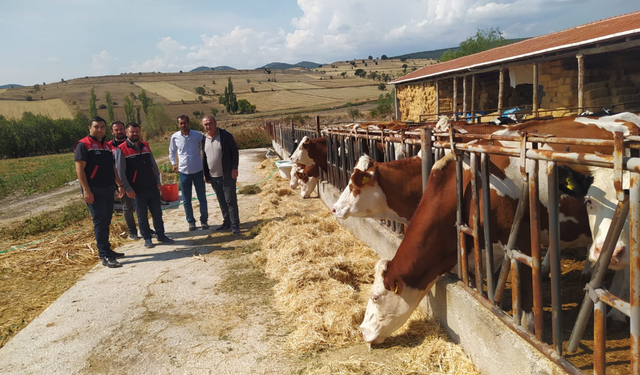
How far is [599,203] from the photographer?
2.54 metres

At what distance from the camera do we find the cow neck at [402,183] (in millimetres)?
4367

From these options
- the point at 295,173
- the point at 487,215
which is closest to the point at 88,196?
the point at 295,173

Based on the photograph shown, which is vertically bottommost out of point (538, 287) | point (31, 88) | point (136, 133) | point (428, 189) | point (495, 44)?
point (538, 287)

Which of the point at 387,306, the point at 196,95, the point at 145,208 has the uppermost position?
the point at 196,95

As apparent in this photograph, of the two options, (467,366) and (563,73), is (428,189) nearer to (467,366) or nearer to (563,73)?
(467,366)

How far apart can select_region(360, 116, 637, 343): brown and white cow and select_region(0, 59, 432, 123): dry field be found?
53862 mm

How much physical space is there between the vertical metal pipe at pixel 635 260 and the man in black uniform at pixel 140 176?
20.9 feet

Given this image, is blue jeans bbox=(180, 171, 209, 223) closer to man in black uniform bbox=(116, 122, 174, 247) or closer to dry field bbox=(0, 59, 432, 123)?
man in black uniform bbox=(116, 122, 174, 247)

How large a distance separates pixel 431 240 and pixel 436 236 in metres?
0.05

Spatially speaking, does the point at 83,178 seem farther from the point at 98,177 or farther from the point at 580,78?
the point at 580,78

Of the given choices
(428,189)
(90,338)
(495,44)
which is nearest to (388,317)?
(428,189)

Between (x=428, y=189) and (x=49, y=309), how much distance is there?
4.25 meters

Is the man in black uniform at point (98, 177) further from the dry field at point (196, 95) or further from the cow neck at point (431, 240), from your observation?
the dry field at point (196, 95)

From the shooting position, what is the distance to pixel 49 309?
477cm
